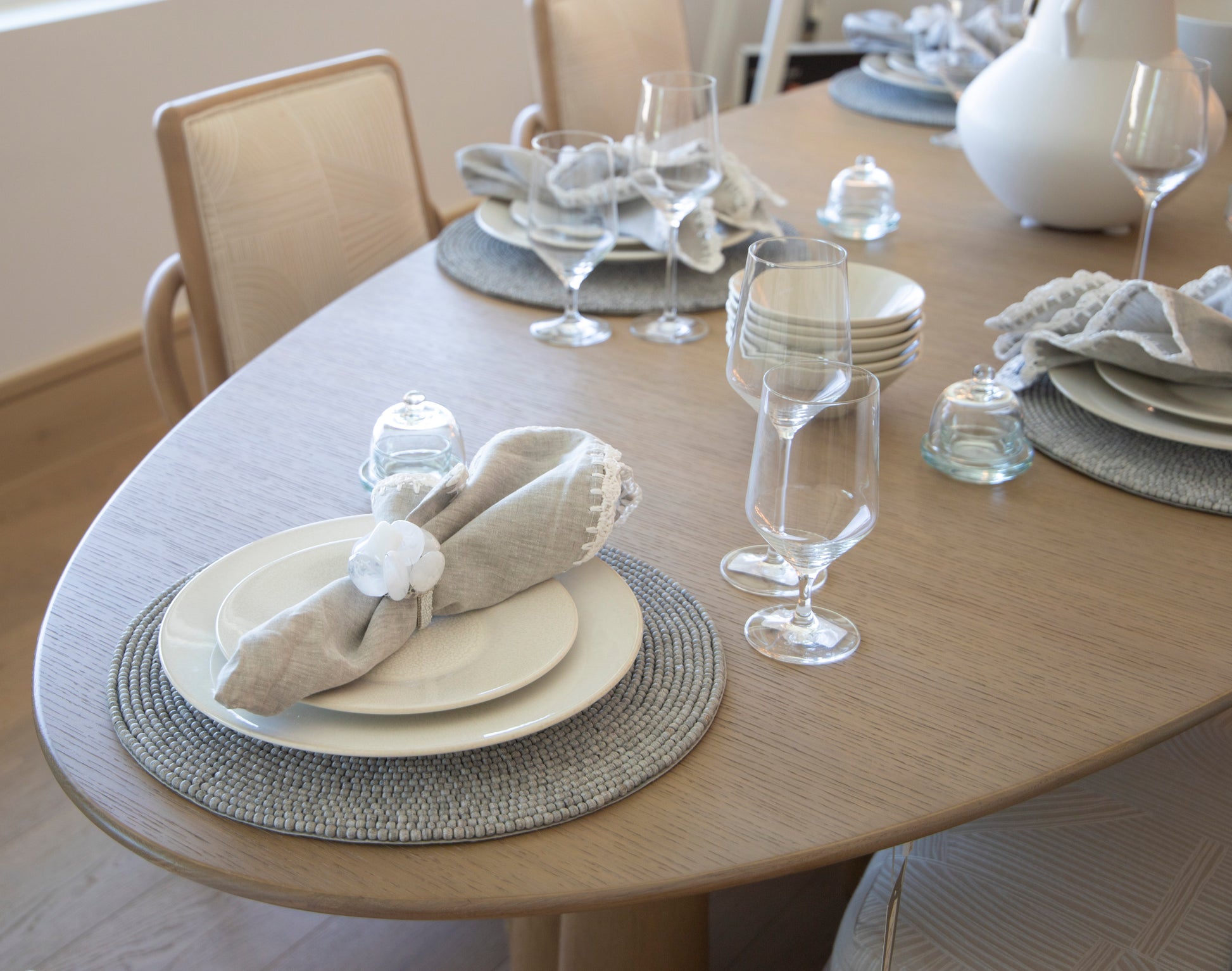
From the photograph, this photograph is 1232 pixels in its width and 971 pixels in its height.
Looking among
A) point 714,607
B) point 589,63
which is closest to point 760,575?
point 714,607

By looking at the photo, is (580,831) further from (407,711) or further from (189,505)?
(189,505)

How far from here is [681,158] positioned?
116cm

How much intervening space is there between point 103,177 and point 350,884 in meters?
2.36

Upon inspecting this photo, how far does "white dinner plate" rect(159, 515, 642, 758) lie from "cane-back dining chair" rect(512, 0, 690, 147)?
146 centimetres

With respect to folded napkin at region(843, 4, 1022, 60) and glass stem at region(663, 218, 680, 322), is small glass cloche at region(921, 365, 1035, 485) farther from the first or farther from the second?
folded napkin at region(843, 4, 1022, 60)

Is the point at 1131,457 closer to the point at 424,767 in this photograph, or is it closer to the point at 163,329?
the point at 424,767

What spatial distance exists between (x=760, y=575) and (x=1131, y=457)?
0.37 meters

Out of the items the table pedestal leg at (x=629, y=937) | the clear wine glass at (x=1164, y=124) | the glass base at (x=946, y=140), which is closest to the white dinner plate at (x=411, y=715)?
the table pedestal leg at (x=629, y=937)

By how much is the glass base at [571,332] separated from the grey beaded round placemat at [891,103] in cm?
103

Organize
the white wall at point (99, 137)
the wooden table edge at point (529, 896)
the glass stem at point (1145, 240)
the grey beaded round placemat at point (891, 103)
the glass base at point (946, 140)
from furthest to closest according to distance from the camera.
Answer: the white wall at point (99, 137)
the grey beaded round placemat at point (891, 103)
the glass base at point (946, 140)
the glass stem at point (1145, 240)
the wooden table edge at point (529, 896)

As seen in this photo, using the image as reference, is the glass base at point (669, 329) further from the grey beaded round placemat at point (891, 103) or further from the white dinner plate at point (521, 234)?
the grey beaded round placemat at point (891, 103)

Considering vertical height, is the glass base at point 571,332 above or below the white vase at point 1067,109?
below

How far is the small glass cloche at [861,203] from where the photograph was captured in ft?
4.82

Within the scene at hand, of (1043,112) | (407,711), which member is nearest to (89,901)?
(407,711)
